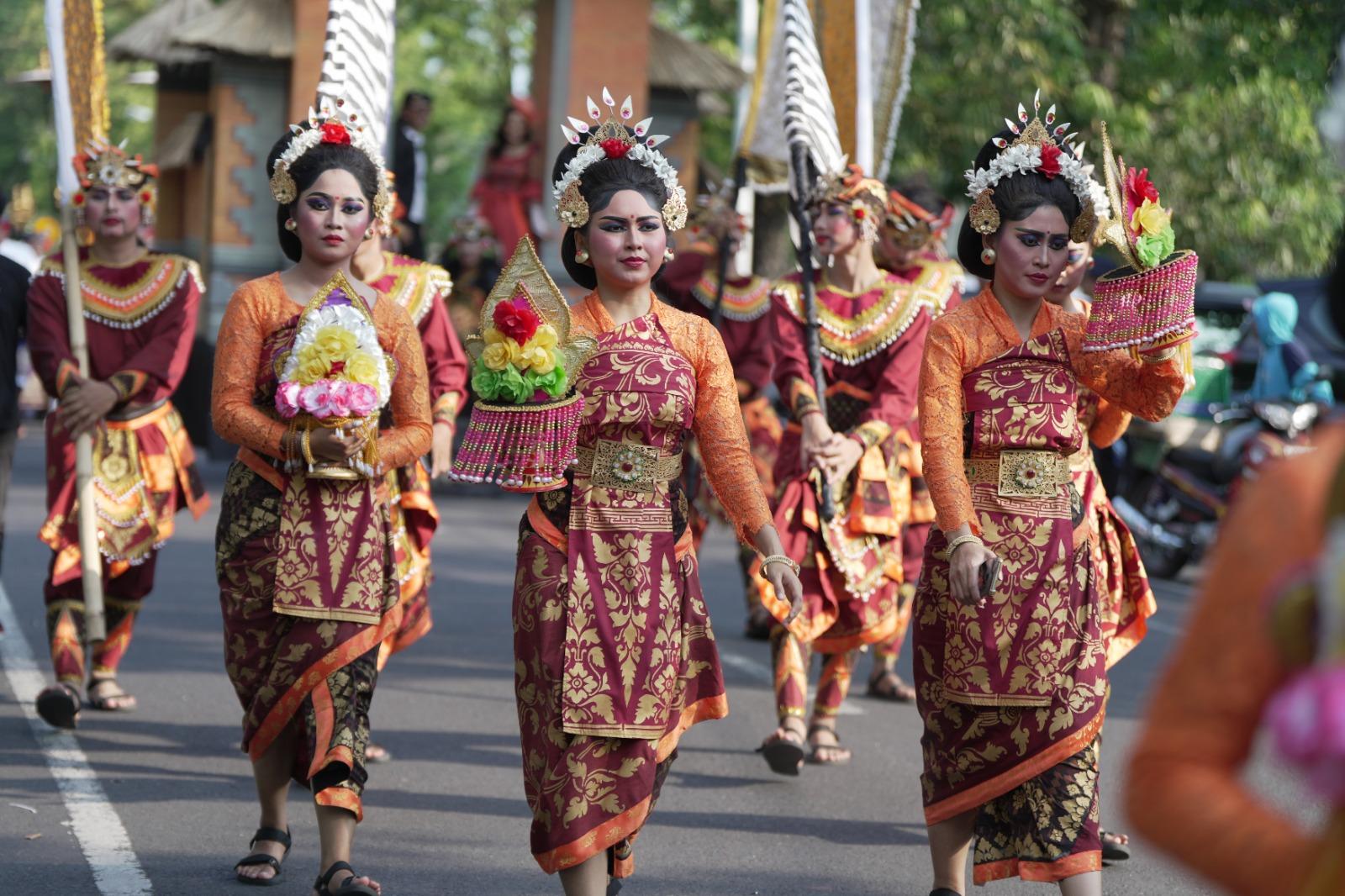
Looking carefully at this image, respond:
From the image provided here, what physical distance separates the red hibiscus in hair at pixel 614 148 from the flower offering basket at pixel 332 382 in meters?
0.84

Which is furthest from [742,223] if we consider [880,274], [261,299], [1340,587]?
[1340,587]

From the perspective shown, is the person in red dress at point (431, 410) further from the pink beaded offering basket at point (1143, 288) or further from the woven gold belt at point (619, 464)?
the pink beaded offering basket at point (1143, 288)

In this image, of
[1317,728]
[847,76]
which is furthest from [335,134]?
[1317,728]

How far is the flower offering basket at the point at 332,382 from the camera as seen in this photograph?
16.2 feet

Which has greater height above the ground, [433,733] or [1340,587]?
[1340,587]

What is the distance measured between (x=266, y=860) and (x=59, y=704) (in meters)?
2.02

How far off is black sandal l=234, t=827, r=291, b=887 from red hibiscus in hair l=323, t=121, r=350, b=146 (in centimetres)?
194

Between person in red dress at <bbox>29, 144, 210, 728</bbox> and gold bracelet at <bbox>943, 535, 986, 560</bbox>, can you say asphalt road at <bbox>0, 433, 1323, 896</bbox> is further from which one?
gold bracelet at <bbox>943, 535, 986, 560</bbox>

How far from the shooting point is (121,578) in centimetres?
759

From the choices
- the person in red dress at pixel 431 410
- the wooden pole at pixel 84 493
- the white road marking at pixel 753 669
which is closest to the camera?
the person in red dress at pixel 431 410

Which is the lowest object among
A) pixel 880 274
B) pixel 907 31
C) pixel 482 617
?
pixel 482 617

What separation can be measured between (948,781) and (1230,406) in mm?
8638

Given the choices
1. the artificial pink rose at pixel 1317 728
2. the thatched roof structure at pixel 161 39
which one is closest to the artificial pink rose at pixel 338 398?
the artificial pink rose at pixel 1317 728

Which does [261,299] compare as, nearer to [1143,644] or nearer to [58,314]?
[58,314]
